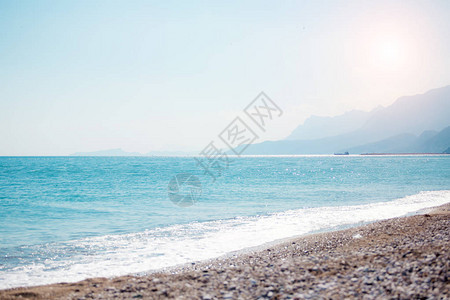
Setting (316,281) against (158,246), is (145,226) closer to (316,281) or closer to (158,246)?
(158,246)

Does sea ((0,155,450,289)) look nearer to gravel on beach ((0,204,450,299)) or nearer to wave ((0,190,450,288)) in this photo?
wave ((0,190,450,288))

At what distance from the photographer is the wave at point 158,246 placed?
1152 centimetres

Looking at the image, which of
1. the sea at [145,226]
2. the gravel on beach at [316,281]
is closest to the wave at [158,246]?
the sea at [145,226]

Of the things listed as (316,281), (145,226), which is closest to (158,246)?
(145,226)

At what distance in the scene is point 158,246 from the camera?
49.2ft

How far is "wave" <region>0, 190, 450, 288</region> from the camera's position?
11.5m

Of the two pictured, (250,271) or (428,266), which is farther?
(250,271)

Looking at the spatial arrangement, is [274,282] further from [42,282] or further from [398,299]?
[42,282]

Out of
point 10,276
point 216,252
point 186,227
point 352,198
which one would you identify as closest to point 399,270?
point 216,252

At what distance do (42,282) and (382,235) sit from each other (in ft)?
40.4

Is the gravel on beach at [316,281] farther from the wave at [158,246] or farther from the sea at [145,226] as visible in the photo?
the sea at [145,226]

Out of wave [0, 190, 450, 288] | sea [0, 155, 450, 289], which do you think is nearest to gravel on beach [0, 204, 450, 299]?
wave [0, 190, 450, 288]

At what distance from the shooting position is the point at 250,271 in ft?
28.5

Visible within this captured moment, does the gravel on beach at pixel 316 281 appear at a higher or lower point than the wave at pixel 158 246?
higher
